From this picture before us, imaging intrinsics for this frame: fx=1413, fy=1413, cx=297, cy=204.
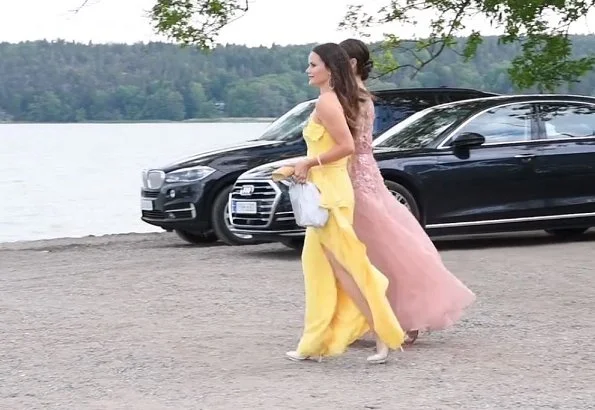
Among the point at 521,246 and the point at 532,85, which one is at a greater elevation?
the point at 532,85

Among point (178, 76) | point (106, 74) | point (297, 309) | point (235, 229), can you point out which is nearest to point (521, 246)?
point (235, 229)

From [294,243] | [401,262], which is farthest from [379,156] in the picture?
[401,262]

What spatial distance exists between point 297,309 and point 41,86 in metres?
44.2

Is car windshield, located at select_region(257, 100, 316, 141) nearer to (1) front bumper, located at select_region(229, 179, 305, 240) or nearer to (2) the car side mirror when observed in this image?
(1) front bumper, located at select_region(229, 179, 305, 240)

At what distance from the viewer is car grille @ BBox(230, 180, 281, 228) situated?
1378cm

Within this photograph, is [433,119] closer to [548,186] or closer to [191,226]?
[548,186]

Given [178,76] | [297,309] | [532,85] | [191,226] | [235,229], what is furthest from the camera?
[178,76]

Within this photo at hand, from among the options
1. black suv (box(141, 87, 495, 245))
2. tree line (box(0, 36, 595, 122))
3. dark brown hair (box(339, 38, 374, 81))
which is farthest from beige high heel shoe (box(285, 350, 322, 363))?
tree line (box(0, 36, 595, 122))

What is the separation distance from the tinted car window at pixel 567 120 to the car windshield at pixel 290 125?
277 centimetres

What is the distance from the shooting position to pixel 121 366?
7.84 metres

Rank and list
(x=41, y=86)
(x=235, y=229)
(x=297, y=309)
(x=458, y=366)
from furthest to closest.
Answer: (x=41, y=86) < (x=235, y=229) < (x=297, y=309) < (x=458, y=366)

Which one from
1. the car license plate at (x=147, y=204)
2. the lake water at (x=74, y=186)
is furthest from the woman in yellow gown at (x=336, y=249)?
the lake water at (x=74, y=186)

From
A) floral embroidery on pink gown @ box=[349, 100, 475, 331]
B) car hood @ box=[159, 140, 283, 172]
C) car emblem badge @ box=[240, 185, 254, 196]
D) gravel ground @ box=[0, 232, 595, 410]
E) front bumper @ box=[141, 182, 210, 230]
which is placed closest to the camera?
gravel ground @ box=[0, 232, 595, 410]

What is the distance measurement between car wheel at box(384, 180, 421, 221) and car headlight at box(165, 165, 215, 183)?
94.3 inches
